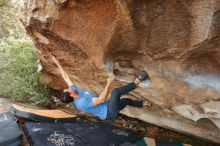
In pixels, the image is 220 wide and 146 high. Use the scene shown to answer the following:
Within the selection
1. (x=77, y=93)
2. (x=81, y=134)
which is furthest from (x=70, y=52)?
(x=81, y=134)

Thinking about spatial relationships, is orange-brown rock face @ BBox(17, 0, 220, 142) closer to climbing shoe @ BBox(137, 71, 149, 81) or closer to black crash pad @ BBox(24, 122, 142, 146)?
climbing shoe @ BBox(137, 71, 149, 81)

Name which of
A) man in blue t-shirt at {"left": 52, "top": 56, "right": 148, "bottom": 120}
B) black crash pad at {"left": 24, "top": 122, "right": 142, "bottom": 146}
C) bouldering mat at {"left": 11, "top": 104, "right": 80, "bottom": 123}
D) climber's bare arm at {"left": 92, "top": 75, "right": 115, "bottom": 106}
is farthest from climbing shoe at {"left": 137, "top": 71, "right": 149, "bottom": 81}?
bouldering mat at {"left": 11, "top": 104, "right": 80, "bottom": 123}

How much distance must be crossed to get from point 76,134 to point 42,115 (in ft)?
2.69

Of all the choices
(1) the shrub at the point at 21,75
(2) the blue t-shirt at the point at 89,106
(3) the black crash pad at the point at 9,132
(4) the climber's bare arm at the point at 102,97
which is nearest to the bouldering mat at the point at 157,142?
(2) the blue t-shirt at the point at 89,106

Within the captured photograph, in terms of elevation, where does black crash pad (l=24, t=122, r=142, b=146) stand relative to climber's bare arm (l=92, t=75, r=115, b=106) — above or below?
below

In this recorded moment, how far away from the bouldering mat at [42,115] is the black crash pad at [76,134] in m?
0.20

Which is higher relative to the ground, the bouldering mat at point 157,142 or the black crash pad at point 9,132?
the black crash pad at point 9,132

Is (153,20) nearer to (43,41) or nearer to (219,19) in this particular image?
(219,19)

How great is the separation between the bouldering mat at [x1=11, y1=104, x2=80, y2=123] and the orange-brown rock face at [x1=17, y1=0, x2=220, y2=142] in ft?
3.16

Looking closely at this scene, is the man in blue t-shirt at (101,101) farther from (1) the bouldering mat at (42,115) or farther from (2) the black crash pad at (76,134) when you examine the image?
(1) the bouldering mat at (42,115)

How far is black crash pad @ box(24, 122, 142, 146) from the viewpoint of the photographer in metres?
5.73

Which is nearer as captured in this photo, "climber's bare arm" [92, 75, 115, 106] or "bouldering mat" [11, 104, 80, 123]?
"climber's bare arm" [92, 75, 115, 106]

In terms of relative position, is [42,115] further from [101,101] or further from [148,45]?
[148,45]

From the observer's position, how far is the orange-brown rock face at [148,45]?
4.36 m
